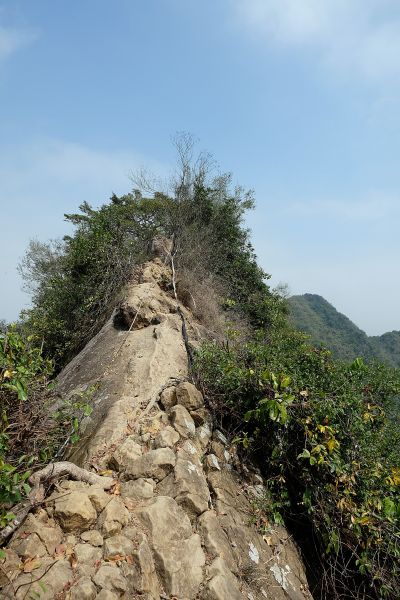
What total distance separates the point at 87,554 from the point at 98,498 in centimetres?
56

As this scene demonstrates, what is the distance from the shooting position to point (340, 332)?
3246 inches

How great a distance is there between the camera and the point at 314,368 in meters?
7.01

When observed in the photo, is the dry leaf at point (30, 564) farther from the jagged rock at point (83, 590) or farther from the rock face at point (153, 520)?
the jagged rock at point (83, 590)

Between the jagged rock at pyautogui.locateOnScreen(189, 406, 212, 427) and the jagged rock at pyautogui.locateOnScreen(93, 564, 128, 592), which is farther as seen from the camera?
the jagged rock at pyautogui.locateOnScreen(189, 406, 212, 427)

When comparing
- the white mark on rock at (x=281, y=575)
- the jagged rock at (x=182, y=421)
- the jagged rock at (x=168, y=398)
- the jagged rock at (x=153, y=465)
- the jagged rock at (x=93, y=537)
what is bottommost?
the white mark on rock at (x=281, y=575)

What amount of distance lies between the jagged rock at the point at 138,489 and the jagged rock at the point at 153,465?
10cm

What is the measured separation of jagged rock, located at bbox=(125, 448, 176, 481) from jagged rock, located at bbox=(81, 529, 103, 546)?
0.97 meters

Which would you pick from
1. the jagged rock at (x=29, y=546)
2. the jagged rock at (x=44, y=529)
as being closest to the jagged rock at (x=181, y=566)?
the jagged rock at (x=44, y=529)

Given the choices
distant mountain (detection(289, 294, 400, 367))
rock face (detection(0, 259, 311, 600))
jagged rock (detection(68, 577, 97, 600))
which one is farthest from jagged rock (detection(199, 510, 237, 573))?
distant mountain (detection(289, 294, 400, 367))

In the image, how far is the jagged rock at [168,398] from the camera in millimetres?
5867

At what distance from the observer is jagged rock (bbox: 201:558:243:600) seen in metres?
3.67

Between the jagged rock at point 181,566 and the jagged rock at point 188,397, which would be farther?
the jagged rock at point 188,397

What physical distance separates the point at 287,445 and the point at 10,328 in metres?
3.99

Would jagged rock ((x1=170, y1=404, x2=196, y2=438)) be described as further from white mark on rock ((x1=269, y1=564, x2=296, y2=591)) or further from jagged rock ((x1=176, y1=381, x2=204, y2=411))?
white mark on rock ((x1=269, y1=564, x2=296, y2=591))
